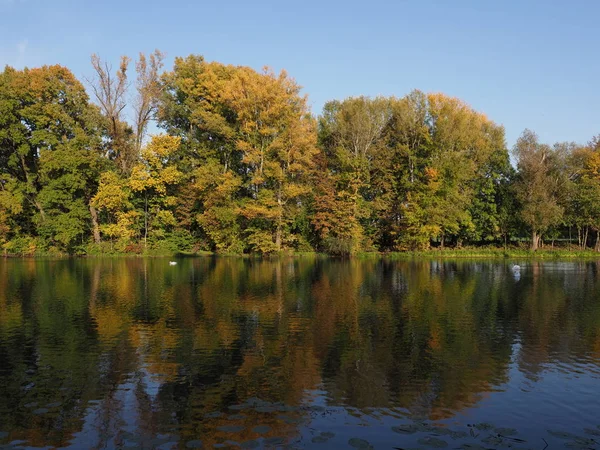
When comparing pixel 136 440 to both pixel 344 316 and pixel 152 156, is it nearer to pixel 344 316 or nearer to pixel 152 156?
pixel 344 316

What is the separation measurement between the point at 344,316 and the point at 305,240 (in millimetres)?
40983

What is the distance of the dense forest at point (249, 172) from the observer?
5647 centimetres

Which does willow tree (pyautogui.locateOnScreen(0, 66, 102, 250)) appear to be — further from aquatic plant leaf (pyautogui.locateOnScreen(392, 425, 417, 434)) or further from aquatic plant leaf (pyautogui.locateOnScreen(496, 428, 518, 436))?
aquatic plant leaf (pyautogui.locateOnScreen(496, 428, 518, 436))

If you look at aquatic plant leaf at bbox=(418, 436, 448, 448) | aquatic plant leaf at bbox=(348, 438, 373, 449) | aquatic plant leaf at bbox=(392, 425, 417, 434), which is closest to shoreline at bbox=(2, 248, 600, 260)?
aquatic plant leaf at bbox=(392, 425, 417, 434)

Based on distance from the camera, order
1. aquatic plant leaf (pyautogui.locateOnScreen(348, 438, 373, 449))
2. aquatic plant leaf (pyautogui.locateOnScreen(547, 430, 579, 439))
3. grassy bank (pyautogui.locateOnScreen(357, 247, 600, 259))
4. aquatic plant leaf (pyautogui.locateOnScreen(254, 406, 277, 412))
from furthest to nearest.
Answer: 1. grassy bank (pyautogui.locateOnScreen(357, 247, 600, 259))
2. aquatic plant leaf (pyautogui.locateOnScreen(254, 406, 277, 412))
3. aquatic plant leaf (pyautogui.locateOnScreen(547, 430, 579, 439))
4. aquatic plant leaf (pyautogui.locateOnScreen(348, 438, 373, 449))

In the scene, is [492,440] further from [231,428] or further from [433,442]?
[231,428]

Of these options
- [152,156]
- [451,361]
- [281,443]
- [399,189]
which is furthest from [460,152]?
[281,443]

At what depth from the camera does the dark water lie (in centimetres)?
981

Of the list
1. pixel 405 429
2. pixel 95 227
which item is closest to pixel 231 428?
pixel 405 429

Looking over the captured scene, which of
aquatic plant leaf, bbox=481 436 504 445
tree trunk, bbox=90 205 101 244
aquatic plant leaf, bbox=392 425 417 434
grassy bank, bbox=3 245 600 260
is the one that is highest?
tree trunk, bbox=90 205 101 244

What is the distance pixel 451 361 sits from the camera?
14531mm

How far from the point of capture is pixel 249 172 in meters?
61.0

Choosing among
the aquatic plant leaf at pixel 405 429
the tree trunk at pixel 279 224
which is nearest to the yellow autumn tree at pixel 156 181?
the tree trunk at pixel 279 224

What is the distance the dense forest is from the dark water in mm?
31603
